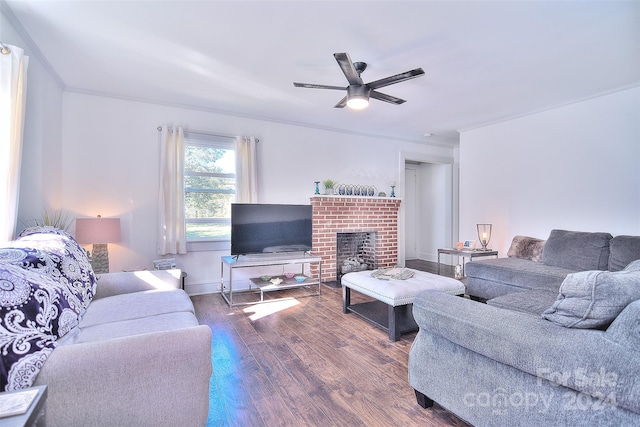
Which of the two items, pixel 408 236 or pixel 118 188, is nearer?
pixel 118 188

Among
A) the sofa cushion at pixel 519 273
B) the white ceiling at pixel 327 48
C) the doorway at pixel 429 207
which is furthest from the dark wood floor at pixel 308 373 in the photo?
the doorway at pixel 429 207

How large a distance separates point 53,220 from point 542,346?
4129mm

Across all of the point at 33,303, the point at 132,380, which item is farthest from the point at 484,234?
the point at 33,303

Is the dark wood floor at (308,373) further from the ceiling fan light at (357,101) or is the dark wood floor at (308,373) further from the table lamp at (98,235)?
the ceiling fan light at (357,101)

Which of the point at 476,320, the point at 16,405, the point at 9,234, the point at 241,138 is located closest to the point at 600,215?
the point at 476,320

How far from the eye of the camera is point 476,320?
1.37 meters

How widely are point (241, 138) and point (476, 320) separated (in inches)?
145

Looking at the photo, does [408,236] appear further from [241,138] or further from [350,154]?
[241,138]

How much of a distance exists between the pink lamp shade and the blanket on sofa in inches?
43.5

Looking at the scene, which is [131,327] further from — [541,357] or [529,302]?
[529,302]

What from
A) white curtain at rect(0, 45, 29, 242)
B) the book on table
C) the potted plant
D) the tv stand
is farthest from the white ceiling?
the book on table

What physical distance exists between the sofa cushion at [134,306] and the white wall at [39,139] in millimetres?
1220

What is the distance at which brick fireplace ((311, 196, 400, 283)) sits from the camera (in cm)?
482

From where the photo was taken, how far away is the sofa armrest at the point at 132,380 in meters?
1.11
